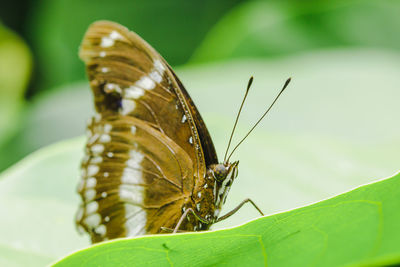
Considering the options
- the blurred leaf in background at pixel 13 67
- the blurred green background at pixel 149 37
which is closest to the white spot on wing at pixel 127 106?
the blurred green background at pixel 149 37

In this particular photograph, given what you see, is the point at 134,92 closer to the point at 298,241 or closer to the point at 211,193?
the point at 211,193

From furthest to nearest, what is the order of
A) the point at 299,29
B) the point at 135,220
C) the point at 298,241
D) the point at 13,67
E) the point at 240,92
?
1. the point at 13,67
2. the point at 299,29
3. the point at 240,92
4. the point at 135,220
5. the point at 298,241

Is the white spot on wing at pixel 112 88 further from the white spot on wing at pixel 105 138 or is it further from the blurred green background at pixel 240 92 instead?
the blurred green background at pixel 240 92

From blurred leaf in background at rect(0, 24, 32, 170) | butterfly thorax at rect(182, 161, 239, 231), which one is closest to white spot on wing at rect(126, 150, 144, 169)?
butterfly thorax at rect(182, 161, 239, 231)

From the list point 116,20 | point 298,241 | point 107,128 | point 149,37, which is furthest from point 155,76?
point 149,37

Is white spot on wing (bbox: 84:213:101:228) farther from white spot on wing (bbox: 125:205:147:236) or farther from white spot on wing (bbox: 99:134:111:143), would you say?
white spot on wing (bbox: 99:134:111:143)

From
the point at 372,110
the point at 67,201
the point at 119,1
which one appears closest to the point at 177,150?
the point at 67,201
